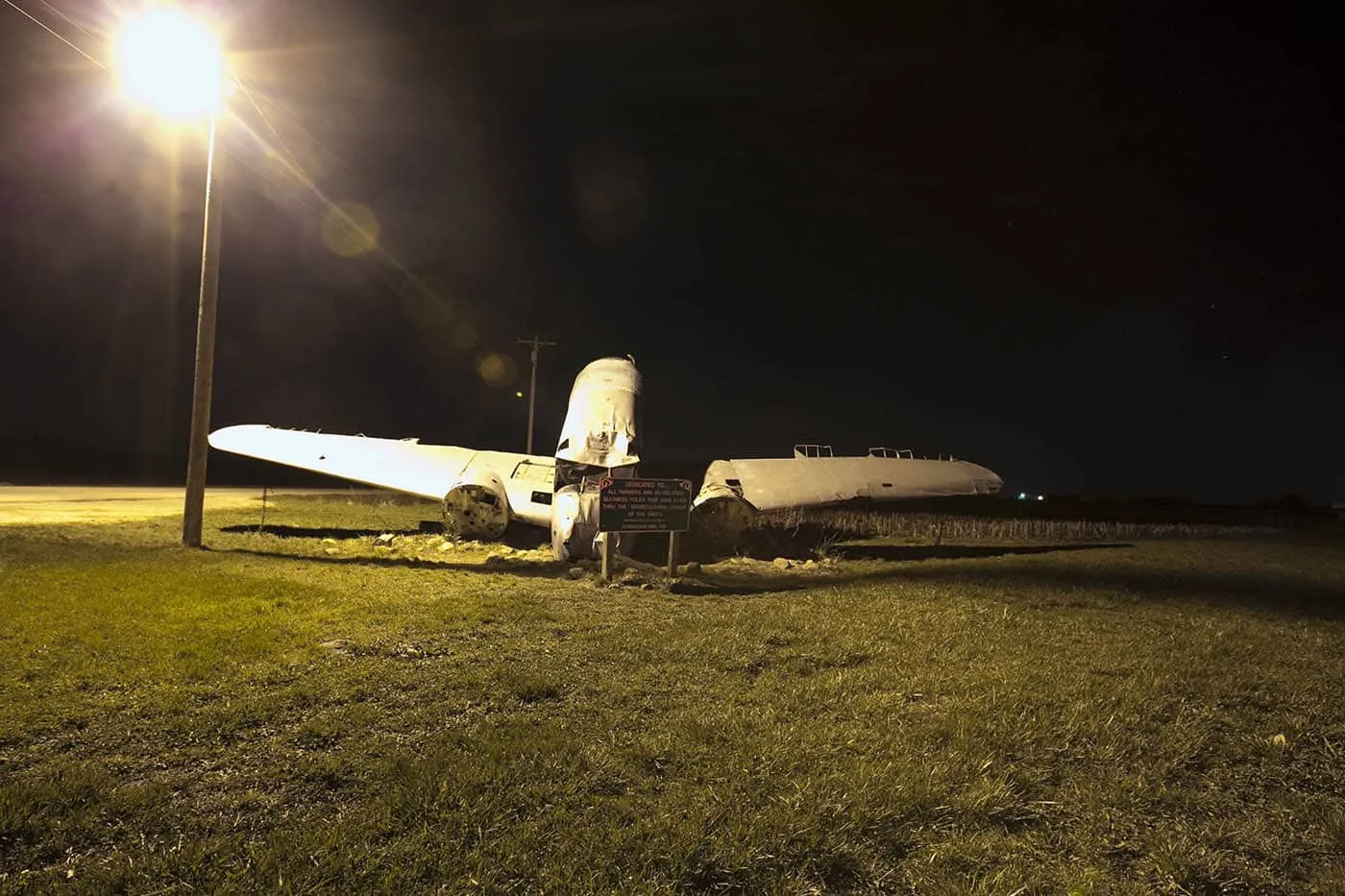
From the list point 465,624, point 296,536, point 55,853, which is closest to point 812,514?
point 296,536

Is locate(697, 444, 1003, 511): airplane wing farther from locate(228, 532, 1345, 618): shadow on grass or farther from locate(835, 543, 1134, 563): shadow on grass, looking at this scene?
locate(228, 532, 1345, 618): shadow on grass

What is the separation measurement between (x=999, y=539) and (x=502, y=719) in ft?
82.1

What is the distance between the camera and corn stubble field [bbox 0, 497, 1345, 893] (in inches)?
149

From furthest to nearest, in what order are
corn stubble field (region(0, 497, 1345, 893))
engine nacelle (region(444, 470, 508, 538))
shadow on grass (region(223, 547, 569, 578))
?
engine nacelle (region(444, 470, 508, 538))
shadow on grass (region(223, 547, 569, 578))
corn stubble field (region(0, 497, 1345, 893))

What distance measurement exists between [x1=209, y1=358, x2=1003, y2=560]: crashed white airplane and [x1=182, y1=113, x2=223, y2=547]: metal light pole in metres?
4.67

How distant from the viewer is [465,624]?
893 centimetres

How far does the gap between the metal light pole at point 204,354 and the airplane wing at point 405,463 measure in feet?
15.1

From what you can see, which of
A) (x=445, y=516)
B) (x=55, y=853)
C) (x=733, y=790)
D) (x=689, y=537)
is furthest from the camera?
(x=689, y=537)

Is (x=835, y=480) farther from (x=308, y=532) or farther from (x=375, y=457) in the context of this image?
(x=308, y=532)

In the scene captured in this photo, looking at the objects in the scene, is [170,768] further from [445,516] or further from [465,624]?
[445,516]

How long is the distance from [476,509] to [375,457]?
3.98m

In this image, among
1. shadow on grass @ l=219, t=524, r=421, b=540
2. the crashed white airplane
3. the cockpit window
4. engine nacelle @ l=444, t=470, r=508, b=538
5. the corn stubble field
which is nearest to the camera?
the corn stubble field

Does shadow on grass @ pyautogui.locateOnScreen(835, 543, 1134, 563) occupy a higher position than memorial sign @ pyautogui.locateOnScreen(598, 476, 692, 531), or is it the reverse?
memorial sign @ pyautogui.locateOnScreen(598, 476, 692, 531)

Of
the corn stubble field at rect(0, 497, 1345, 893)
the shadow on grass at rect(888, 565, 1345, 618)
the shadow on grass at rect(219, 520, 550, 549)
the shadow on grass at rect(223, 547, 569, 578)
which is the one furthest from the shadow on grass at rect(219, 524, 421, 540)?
the shadow on grass at rect(888, 565, 1345, 618)
